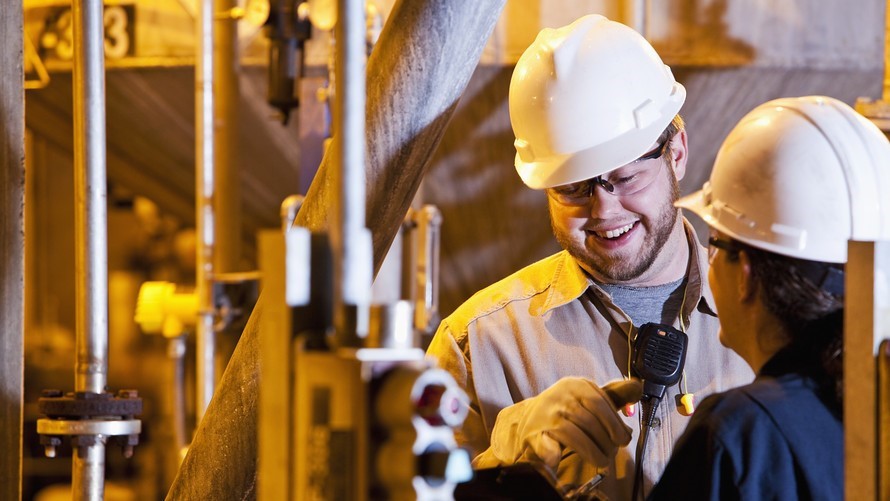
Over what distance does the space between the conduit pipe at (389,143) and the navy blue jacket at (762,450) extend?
1.83 ft

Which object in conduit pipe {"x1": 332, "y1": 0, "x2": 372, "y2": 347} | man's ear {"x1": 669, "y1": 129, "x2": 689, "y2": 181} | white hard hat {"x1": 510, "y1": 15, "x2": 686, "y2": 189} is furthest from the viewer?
man's ear {"x1": 669, "y1": 129, "x2": 689, "y2": 181}

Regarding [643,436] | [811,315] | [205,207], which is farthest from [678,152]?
[205,207]

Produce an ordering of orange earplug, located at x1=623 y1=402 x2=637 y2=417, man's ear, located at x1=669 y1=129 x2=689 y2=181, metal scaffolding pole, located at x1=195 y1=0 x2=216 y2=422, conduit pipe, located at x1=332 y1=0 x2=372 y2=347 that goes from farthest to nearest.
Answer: metal scaffolding pole, located at x1=195 y1=0 x2=216 y2=422
man's ear, located at x1=669 y1=129 x2=689 y2=181
orange earplug, located at x1=623 y1=402 x2=637 y2=417
conduit pipe, located at x1=332 y1=0 x2=372 y2=347

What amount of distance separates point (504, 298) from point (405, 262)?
5.23ft

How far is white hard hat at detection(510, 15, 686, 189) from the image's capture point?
2035mm

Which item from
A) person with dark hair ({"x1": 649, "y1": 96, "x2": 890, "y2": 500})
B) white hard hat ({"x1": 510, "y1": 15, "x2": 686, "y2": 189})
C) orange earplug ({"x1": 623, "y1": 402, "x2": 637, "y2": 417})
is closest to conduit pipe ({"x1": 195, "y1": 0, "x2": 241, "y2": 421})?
white hard hat ({"x1": 510, "y1": 15, "x2": 686, "y2": 189})

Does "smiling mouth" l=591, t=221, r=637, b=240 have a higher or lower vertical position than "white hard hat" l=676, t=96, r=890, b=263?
lower

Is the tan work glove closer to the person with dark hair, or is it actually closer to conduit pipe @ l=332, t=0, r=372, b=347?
the person with dark hair

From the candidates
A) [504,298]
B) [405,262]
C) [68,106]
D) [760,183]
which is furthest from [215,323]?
[760,183]

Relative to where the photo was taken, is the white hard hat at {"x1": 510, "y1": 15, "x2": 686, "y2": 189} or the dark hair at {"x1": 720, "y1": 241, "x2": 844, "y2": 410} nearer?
the dark hair at {"x1": 720, "y1": 241, "x2": 844, "y2": 410}

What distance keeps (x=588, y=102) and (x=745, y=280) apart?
2.16 ft

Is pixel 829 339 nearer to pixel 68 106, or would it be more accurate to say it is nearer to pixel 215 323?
pixel 215 323

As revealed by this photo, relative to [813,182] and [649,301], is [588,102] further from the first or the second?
[813,182]

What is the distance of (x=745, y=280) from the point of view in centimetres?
149
